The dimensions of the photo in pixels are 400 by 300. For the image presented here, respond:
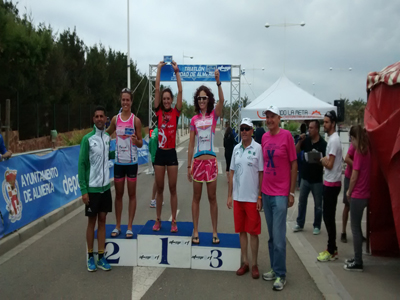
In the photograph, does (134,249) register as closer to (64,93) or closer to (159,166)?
(159,166)

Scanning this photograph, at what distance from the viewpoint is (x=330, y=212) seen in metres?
5.66

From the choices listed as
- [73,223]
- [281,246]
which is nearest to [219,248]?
[281,246]

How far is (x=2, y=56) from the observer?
1681 centimetres

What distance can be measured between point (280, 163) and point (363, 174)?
1.29 metres

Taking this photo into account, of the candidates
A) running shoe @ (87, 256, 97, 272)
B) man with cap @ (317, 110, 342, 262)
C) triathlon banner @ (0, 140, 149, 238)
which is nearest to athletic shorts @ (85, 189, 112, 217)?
running shoe @ (87, 256, 97, 272)

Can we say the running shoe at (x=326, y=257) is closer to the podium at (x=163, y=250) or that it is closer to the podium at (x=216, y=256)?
the podium at (x=216, y=256)

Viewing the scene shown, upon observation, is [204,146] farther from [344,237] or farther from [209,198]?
[344,237]

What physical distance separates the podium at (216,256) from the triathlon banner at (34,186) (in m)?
3.36

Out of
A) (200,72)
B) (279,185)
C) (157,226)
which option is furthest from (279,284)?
(200,72)

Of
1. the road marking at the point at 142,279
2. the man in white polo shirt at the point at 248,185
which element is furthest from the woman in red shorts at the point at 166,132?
the man in white polo shirt at the point at 248,185

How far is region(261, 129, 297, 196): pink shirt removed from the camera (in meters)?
4.70

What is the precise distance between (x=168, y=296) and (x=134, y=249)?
1144 millimetres

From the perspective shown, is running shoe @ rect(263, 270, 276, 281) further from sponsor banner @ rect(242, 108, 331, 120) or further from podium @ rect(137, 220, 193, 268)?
sponsor banner @ rect(242, 108, 331, 120)

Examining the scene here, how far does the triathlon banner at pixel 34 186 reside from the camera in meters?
6.58
